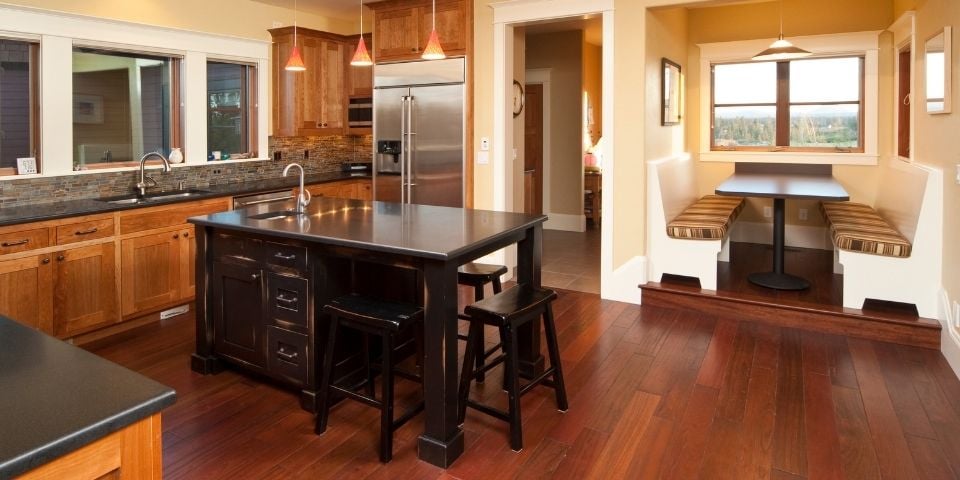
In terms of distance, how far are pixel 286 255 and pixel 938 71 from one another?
3.95 m

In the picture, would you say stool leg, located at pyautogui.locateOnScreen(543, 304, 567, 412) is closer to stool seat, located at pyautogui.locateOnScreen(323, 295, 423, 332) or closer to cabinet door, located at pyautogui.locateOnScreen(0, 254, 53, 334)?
stool seat, located at pyautogui.locateOnScreen(323, 295, 423, 332)

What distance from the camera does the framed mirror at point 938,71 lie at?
3.57 meters

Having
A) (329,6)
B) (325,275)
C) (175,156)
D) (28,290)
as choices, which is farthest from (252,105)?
(325,275)

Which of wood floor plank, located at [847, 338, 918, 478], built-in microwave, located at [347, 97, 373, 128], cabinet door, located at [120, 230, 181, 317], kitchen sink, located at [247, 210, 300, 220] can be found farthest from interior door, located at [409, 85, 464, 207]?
wood floor plank, located at [847, 338, 918, 478]

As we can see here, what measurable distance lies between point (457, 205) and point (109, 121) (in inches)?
113

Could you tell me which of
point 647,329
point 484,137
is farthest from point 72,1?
point 647,329

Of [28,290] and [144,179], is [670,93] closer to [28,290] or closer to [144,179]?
[144,179]

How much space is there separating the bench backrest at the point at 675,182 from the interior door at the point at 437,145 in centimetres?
173

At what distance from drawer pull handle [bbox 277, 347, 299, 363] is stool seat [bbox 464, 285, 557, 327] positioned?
92 centimetres

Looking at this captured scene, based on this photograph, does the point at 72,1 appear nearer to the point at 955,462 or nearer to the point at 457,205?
the point at 457,205

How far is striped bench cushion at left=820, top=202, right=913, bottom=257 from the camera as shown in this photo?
403 centimetres

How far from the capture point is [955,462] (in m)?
2.50

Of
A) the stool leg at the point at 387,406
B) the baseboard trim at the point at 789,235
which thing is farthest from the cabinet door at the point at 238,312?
the baseboard trim at the point at 789,235

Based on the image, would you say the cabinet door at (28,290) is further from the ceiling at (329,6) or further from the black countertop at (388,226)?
the ceiling at (329,6)
